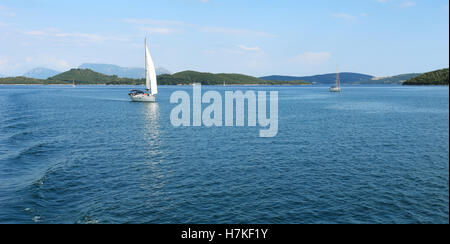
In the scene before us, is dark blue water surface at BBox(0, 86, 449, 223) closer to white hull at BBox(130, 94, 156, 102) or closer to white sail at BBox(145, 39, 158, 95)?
white sail at BBox(145, 39, 158, 95)

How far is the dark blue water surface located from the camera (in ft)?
89.3

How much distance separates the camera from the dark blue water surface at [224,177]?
27.2 m

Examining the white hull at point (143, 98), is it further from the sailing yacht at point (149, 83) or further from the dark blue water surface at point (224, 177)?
the dark blue water surface at point (224, 177)

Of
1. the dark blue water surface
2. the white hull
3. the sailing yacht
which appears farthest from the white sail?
the dark blue water surface

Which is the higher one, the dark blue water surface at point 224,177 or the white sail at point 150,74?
the white sail at point 150,74

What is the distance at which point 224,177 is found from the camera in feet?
121

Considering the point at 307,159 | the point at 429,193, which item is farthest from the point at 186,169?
the point at 429,193

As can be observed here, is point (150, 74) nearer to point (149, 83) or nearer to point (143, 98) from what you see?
point (149, 83)

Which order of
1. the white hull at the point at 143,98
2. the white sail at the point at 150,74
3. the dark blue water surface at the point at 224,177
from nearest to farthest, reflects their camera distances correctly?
the dark blue water surface at the point at 224,177, the white sail at the point at 150,74, the white hull at the point at 143,98

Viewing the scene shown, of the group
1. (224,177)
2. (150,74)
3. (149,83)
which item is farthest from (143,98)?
(224,177)

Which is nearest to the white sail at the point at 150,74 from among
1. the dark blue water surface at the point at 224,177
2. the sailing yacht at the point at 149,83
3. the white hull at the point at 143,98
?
the sailing yacht at the point at 149,83
